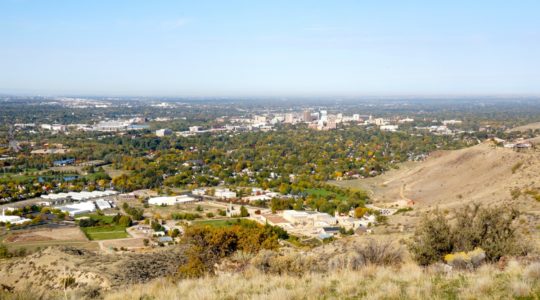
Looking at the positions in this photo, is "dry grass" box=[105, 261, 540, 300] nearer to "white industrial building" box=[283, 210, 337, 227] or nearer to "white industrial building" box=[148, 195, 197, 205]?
"white industrial building" box=[283, 210, 337, 227]

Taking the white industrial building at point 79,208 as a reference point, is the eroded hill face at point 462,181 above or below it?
above

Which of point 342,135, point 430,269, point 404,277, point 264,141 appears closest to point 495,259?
point 430,269

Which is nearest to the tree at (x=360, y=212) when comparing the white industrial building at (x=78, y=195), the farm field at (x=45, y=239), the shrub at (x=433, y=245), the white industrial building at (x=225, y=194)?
the white industrial building at (x=225, y=194)

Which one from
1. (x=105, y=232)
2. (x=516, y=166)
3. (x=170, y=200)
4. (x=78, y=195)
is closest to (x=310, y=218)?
(x=105, y=232)

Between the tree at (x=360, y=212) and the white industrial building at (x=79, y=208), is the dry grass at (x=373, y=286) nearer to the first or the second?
the tree at (x=360, y=212)

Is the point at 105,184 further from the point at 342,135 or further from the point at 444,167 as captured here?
the point at 342,135
